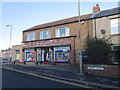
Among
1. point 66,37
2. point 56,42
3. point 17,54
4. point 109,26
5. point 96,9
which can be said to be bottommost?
point 17,54

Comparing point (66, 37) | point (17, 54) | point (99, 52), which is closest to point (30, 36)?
point (17, 54)

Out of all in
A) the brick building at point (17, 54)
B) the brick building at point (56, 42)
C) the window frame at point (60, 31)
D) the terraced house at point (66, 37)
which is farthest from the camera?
the brick building at point (17, 54)

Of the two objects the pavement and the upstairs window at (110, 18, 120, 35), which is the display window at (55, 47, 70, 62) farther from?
the upstairs window at (110, 18, 120, 35)

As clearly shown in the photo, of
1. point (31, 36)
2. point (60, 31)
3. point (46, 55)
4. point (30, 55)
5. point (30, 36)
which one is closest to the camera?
point (60, 31)

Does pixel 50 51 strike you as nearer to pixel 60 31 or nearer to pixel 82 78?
pixel 60 31

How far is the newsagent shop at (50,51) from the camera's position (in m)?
19.0

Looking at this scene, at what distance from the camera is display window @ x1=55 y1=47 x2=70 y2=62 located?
63.2 ft

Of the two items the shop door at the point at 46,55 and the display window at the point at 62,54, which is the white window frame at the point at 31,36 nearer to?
the shop door at the point at 46,55

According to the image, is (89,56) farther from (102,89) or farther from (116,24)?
(116,24)

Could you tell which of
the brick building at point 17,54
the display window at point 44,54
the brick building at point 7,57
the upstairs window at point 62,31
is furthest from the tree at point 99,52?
the brick building at point 7,57

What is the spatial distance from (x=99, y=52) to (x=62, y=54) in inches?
358

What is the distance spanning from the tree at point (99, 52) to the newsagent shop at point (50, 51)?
6.73 metres

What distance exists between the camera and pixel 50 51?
21.3 meters

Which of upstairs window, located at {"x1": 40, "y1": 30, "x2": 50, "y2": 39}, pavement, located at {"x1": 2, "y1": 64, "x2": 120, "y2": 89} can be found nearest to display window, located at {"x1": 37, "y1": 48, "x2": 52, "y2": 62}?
upstairs window, located at {"x1": 40, "y1": 30, "x2": 50, "y2": 39}
